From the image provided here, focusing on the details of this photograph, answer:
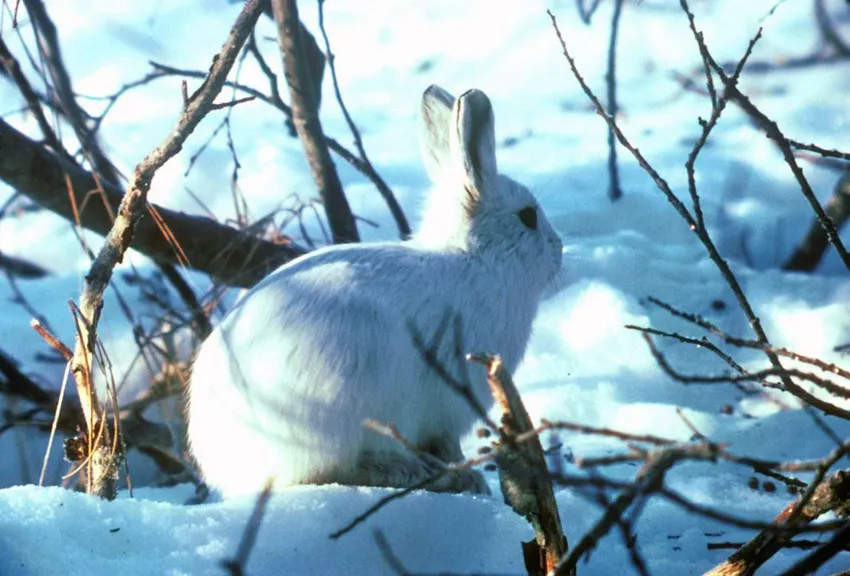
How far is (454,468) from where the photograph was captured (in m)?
1.31

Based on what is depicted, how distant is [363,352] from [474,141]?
587 mm

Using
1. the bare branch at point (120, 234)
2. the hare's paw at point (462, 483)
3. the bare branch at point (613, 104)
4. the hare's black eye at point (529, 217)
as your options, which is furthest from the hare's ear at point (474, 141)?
the bare branch at point (613, 104)

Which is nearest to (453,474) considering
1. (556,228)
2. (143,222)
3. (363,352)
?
(363,352)

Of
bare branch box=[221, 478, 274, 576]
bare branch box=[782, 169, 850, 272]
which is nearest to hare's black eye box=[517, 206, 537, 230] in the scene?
bare branch box=[221, 478, 274, 576]

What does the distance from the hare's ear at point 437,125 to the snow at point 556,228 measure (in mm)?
467

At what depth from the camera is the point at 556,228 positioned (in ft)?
13.7

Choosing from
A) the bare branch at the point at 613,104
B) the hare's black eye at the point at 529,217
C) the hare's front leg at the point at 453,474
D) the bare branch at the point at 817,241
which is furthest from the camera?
the bare branch at the point at 613,104

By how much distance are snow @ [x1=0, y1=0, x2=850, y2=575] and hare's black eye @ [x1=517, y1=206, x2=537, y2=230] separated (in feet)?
1.02

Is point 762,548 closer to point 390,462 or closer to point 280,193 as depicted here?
point 390,462

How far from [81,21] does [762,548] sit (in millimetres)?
5099

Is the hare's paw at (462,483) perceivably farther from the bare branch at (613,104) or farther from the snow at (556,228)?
the bare branch at (613,104)

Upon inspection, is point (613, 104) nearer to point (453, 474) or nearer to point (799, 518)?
point (453, 474)

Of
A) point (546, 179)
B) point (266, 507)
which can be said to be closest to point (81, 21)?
point (546, 179)

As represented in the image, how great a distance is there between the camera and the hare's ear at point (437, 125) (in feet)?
8.13
